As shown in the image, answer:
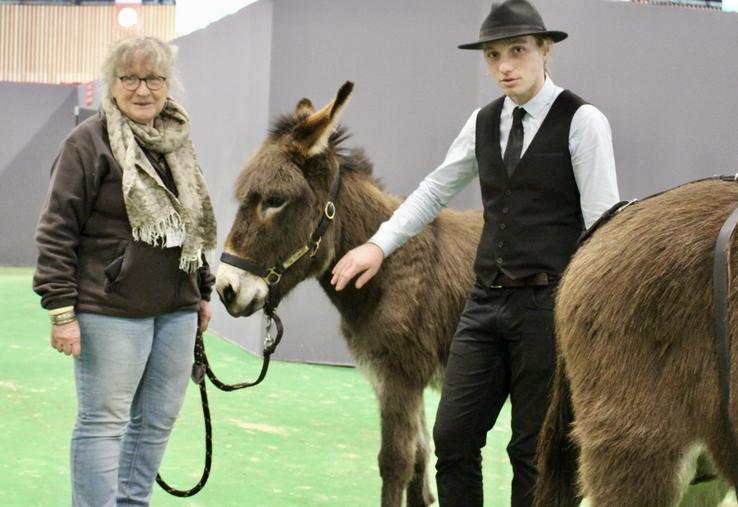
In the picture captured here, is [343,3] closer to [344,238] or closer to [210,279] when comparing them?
[344,238]

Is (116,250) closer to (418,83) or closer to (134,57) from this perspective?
(134,57)

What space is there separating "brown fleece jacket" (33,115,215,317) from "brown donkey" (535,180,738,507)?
4.21ft

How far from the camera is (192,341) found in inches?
113

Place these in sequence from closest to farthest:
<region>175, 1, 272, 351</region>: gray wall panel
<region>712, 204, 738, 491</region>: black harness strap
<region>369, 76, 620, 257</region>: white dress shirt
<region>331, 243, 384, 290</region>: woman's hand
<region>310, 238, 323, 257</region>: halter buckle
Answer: <region>712, 204, 738, 491</region>: black harness strap → <region>369, 76, 620, 257</region>: white dress shirt → <region>331, 243, 384, 290</region>: woman's hand → <region>310, 238, 323, 257</region>: halter buckle → <region>175, 1, 272, 351</region>: gray wall panel

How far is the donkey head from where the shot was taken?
10.8ft

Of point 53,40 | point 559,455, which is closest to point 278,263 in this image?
point 559,455

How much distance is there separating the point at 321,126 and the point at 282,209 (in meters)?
0.34

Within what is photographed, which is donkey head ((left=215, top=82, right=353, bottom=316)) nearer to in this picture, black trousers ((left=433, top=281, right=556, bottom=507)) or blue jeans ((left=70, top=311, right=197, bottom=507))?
blue jeans ((left=70, top=311, right=197, bottom=507))

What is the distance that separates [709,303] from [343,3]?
5706 mm

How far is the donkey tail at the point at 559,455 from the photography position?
7.18 feet

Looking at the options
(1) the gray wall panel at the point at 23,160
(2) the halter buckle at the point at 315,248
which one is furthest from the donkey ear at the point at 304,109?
(1) the gray wall panel at the point at 23,160

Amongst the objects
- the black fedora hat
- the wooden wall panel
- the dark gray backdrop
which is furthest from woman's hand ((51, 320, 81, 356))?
the wooden wall panel

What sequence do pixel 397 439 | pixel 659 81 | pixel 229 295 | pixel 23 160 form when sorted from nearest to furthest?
1. pixel 229 295
2. pixel 397 439
3. pixel 659 81
4. pixel 23 160

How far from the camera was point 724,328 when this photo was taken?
67.9 inches
